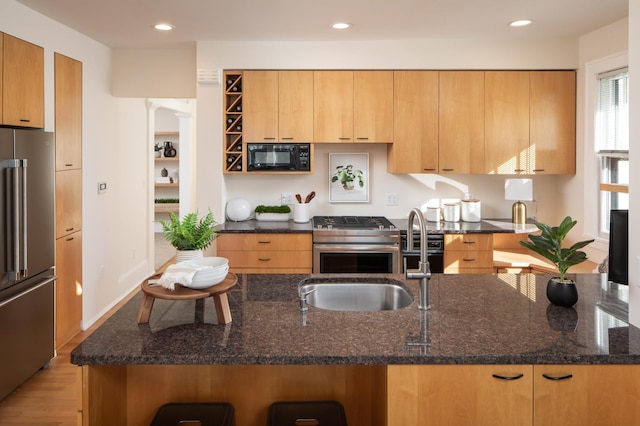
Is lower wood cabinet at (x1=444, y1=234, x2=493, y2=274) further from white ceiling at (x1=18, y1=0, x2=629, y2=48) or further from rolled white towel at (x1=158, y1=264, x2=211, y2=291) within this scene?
rolled white towel at (x1=158, y1=264, x2=211, y2=291)

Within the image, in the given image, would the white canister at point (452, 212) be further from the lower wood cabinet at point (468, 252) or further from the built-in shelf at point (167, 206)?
the built-in shelf at point (167, 206)

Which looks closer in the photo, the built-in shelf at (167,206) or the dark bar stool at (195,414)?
the dark bar stool at (195,414)

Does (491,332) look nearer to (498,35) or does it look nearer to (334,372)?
(334,372)

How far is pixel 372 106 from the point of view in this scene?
4734 millimetres

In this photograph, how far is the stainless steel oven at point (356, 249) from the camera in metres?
4.42

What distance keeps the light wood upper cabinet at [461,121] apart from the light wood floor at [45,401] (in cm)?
333

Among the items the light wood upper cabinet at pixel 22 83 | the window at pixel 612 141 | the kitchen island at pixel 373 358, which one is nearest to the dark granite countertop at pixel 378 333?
the kitchen island at pixel 373 358

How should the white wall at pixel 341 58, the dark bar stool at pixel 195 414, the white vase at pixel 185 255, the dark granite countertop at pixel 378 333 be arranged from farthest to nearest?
the white wall at pixel 341 58 → the white vase at pixel 185 255 → the dark bar stool at pixel 195 414 → the dark granite countertop at pixel 378 333

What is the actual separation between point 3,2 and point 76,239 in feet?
6.15

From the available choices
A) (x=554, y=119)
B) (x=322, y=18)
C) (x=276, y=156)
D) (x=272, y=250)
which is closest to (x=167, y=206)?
(x=276, y=156)

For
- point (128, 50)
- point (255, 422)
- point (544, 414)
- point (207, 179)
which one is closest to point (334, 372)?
point (255, 422)

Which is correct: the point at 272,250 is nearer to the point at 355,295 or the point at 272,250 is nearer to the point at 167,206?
the point at 355,295

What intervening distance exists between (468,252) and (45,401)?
3.23m

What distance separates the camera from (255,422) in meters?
2.07
